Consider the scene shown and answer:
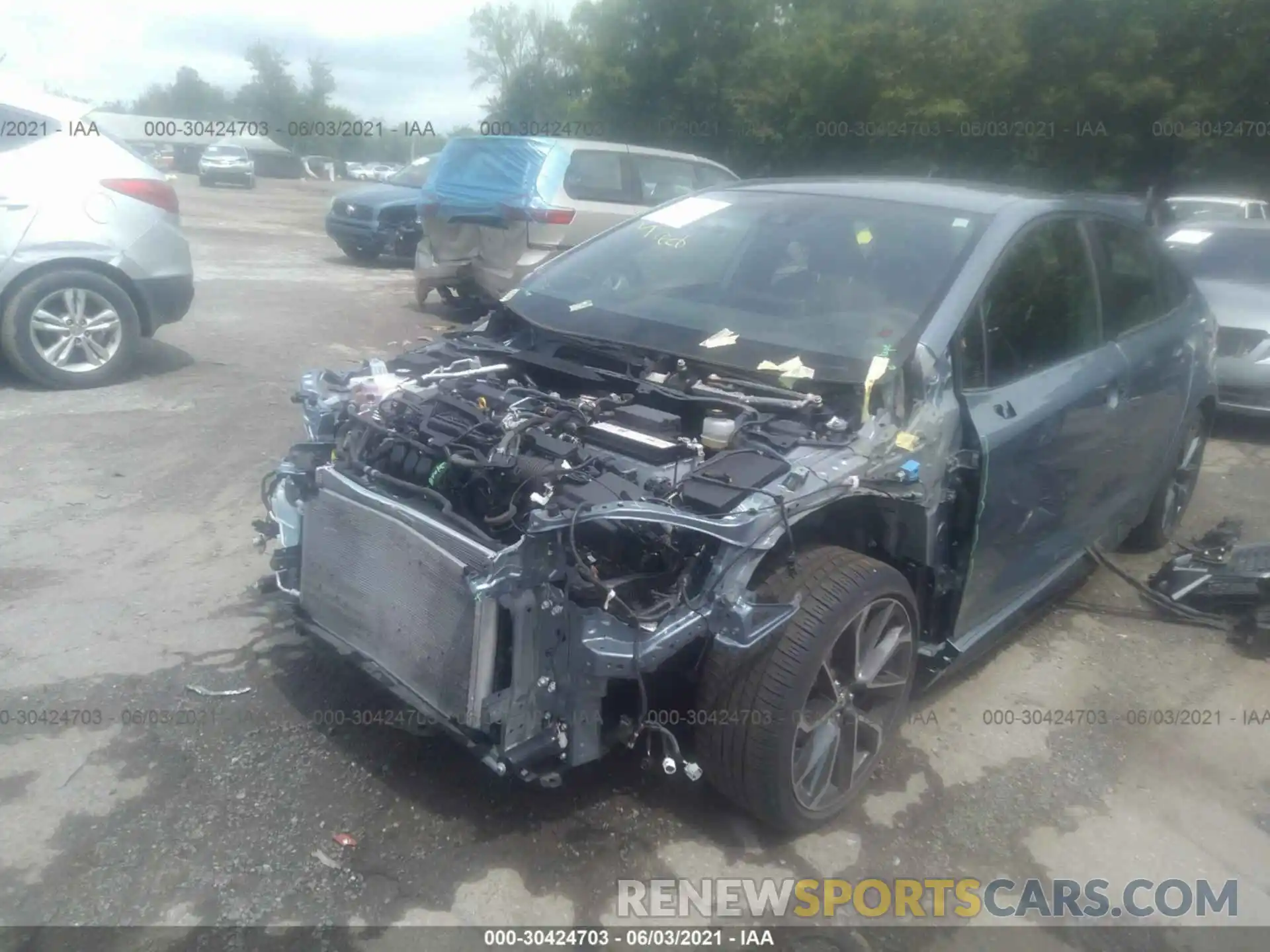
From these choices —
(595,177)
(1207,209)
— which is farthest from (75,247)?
(1207,209)

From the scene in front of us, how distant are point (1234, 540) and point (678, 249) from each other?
3.36 metres

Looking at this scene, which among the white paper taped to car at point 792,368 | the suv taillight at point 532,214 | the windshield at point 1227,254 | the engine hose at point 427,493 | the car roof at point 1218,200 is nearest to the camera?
the engine hose at point 427,493

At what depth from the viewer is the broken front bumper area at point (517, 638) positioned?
2.62 meters

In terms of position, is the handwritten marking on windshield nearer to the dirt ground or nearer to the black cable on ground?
the dirt ground

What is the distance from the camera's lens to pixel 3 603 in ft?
13.4

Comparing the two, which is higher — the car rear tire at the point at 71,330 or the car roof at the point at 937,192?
the car roof at the point at 937,192

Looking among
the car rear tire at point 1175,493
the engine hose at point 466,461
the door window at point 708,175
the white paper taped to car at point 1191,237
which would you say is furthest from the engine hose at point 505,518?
the door window at point 708,175

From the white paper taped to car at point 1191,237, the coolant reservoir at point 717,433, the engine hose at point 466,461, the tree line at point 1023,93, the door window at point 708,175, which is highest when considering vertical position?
the tree line at point 1023,93

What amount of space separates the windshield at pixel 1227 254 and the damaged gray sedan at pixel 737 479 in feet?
15.6

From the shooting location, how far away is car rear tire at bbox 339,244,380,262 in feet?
46.2

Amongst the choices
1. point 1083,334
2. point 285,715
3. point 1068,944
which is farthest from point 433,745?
point 1083,334

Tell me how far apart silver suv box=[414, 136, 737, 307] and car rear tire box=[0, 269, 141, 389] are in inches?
120

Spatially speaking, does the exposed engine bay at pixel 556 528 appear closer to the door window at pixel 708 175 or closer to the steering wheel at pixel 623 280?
the steering wheel at pixel 623 280

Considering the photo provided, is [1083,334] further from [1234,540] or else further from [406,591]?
[406,591]
